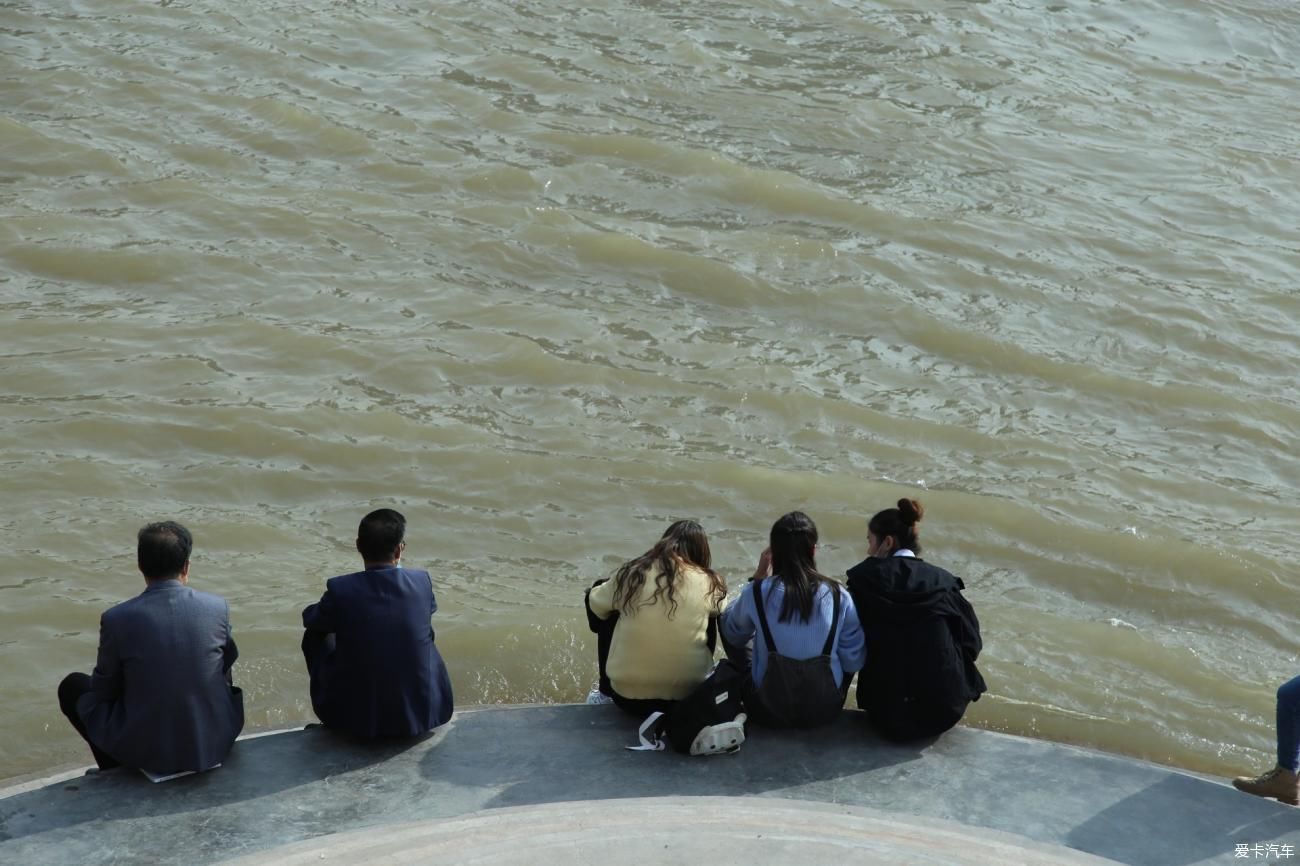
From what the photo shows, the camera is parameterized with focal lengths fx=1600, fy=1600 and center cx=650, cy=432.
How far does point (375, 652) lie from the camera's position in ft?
22.2

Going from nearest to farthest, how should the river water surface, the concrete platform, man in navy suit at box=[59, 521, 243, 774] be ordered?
the concrete platform, man in navy suit at box=[59, 521, 243, 774], the river water surface

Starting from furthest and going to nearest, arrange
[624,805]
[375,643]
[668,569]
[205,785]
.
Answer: [668,569] < [375,643] < [205,785] < [624,805]

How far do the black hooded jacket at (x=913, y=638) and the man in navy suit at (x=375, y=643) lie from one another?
1.94m

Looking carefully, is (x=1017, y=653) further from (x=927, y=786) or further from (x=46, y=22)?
(x=46, y=22)

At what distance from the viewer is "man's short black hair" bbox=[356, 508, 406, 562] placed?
6.78 metres

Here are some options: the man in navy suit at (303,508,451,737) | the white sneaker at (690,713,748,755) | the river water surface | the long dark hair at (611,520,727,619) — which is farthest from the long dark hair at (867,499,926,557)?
the man in navy suit at (303,508,451,737)

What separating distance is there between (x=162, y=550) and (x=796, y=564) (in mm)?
2660

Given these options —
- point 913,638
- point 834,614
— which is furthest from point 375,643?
point 913,638

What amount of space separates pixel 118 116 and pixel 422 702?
10.9 m

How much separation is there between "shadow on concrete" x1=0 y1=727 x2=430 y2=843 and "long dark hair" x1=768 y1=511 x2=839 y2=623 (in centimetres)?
175

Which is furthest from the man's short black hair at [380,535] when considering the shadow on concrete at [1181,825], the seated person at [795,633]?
the shadow on concrete at [1181,825]

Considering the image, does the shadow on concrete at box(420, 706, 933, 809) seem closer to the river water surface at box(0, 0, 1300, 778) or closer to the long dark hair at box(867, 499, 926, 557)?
the long dark hair at box(867, 499, 926, 557)

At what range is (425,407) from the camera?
451 inches

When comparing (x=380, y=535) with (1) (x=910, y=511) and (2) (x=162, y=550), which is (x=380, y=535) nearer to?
(2) (x=162, y=550)
